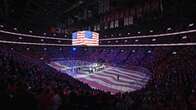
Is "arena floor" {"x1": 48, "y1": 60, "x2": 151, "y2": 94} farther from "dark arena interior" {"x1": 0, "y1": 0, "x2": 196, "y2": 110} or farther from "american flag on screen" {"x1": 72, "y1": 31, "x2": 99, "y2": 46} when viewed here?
"american flag on screen" {"x1": 72, "y1": 31, "x2": 99, "y2": 46}

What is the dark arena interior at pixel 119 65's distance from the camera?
8.95 m

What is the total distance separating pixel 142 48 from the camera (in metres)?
47.2

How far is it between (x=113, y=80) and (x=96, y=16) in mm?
14645

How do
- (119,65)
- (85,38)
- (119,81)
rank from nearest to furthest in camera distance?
1. (85,38)
2. (119,81)
3. (119,65)

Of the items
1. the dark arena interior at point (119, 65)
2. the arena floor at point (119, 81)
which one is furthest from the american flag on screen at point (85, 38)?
the arena floor at point (119, 81)

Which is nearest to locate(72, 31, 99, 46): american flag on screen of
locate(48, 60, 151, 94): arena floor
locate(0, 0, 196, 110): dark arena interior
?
locate(0, 0, 196, 110): dark arena interior

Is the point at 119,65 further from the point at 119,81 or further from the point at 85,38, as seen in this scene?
the point at 85,38

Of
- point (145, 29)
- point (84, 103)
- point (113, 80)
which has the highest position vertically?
point (145, 29)

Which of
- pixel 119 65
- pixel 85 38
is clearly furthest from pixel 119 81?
pixel 119 65

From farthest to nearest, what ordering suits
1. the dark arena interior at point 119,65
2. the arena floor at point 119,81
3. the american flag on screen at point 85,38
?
the american flag on screen at point 85,38, the arena floor at point 119,81, the dark arena interior at point 119,65

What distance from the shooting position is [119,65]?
151ft

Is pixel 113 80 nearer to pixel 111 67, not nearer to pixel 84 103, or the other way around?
pixel 111 67

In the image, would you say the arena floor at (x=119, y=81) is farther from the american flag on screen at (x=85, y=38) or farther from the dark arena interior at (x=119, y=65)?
the american flag on screen at (x=85, y=38)

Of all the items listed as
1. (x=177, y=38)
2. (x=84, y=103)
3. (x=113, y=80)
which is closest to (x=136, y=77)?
(x=113, y=80)
